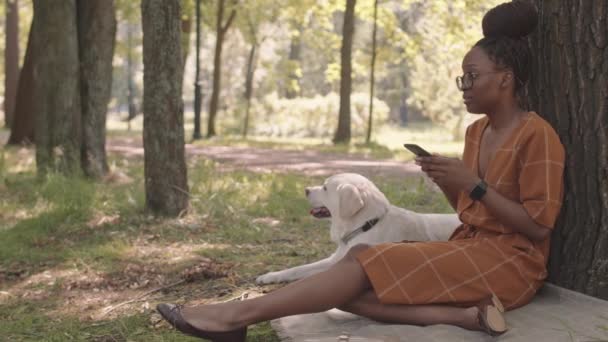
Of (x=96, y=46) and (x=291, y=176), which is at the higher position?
(x=96, y=46)

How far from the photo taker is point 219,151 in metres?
19.3

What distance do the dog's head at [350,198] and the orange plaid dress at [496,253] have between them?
135 centimetres

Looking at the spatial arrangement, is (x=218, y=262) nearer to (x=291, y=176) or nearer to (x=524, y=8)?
(x=524, y=8)

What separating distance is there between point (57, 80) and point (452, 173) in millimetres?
7937

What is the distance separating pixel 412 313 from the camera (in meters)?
3.88

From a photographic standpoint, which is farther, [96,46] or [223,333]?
[96,46]

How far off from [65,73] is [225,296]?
20.2ft

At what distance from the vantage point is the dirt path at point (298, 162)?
14383 mm

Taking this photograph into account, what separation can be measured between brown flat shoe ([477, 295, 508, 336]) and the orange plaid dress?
0.11 metres

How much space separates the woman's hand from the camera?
3807 mm

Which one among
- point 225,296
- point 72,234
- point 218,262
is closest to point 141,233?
point 72,234

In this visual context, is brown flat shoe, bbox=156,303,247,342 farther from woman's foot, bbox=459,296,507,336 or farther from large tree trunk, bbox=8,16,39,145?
large tree trunk, bbox=8,16,39,145

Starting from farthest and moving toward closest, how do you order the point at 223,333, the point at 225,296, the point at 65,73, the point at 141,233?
the point at 65,73 < the point at 141,233 < the point at 225,296 < the point at 223,333

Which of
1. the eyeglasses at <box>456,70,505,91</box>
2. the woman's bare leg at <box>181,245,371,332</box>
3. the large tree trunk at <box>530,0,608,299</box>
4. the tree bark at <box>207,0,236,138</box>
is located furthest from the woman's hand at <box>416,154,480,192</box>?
the tree bark at <box>207,0,236,138</box>
